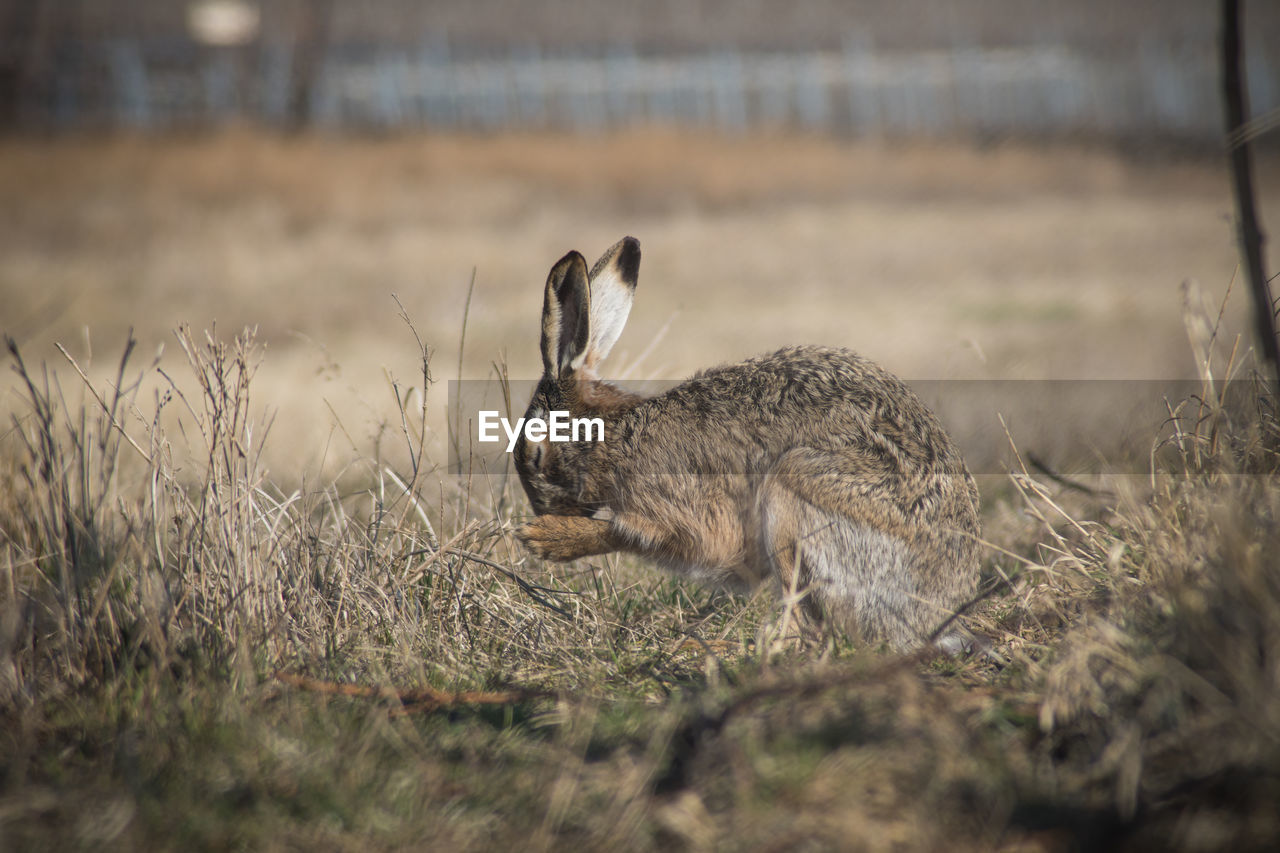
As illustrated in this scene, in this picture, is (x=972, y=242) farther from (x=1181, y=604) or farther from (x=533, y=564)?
(x=1181, y=604)

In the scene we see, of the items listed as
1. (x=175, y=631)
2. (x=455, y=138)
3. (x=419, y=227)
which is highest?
(x=455, y=138)

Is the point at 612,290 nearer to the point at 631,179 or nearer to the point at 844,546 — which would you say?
the point at 844,546

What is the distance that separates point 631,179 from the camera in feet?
56.0

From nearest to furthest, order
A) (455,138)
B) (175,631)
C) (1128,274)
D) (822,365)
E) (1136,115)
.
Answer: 1. (175,631)
2. (822,365)
3. (1128,274)
4. (455,138)
5. (1136,115)

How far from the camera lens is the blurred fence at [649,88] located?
64.6 feet

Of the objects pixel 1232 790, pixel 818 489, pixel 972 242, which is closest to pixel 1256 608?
pixel 1232 790

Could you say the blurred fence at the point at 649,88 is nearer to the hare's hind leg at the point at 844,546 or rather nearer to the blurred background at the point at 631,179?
the blurred background at the point at 631,179

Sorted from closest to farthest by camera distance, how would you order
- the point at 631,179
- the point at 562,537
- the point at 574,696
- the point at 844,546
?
the point at 574,696 < the point at 844,546 < the point at 562,537 < the point at 631,179

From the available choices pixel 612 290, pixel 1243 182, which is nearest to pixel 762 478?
pixel 612 290

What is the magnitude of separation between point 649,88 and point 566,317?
20190mm

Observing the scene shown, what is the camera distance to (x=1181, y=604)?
2.38m

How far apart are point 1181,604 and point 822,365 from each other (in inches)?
75.6

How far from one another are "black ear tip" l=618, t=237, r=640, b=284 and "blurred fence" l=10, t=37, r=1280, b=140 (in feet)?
51.4

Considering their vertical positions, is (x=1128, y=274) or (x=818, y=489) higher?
(x=1128, y=274)
